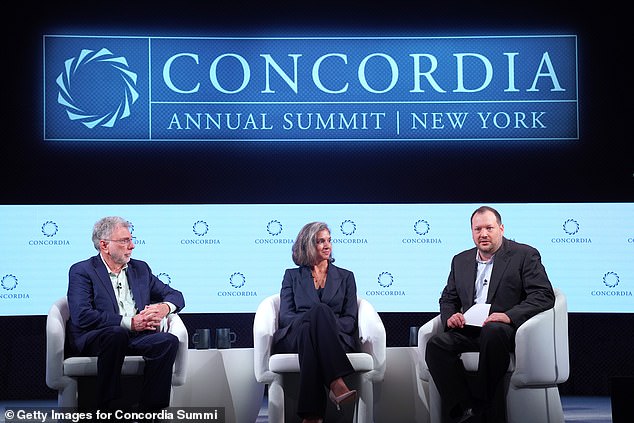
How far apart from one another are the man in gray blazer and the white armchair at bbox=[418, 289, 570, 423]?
59 millimetres

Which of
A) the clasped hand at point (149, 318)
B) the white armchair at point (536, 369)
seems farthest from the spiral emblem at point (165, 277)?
the white armchair at point (536, 369)

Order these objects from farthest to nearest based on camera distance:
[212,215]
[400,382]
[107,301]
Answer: [212,215], [400,382], [107,301]

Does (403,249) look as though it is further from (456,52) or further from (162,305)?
(162,305)

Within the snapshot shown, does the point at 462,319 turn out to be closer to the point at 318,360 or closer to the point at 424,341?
the point at 424,341

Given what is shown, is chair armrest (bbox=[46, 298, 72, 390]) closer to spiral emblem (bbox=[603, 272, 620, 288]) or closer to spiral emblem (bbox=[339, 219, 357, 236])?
spiral emblem (bbox=[339, 219, 357, 236])

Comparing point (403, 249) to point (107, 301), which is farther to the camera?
point (403, 249)

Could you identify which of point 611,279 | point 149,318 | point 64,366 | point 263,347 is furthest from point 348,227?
point 64,366

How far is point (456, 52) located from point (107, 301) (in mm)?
3131

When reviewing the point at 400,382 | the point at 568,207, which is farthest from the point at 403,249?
the point at 400,382

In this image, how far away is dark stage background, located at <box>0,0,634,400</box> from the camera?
259 inches

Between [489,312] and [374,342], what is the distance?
58cm

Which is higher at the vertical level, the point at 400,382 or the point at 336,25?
the point at 336,25

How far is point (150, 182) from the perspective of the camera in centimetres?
661

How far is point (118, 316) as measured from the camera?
185 inches
